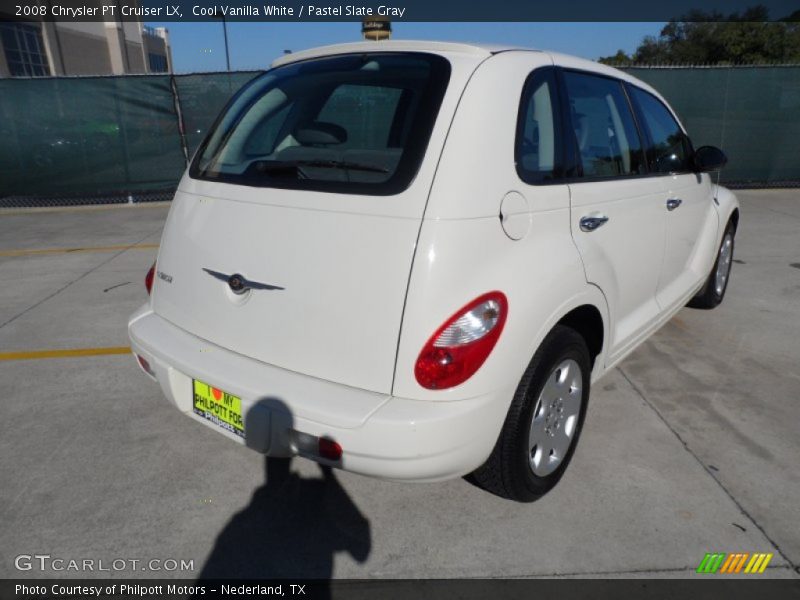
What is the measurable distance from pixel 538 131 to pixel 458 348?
3.23ft

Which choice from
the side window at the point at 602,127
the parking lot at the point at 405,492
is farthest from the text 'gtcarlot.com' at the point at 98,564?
the side window at the point at 602,127

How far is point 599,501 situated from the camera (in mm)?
2438

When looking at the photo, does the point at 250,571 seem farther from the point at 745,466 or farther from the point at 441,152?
the point at 745,466

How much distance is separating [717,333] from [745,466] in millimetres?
1848

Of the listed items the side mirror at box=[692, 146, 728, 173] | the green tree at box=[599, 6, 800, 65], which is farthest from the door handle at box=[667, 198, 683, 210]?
the green tree at box=[599, 6, 800, 65]

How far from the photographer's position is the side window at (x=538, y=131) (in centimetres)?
213

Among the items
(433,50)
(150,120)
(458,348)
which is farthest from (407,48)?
(150,120)

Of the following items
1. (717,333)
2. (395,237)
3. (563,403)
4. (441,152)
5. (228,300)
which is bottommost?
(717,333)

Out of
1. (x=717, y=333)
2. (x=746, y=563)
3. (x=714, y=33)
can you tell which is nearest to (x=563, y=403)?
(x=746, y=563)

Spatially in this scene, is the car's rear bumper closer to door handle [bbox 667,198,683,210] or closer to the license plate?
the license plate

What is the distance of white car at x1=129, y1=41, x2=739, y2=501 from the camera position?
1860 millimetres

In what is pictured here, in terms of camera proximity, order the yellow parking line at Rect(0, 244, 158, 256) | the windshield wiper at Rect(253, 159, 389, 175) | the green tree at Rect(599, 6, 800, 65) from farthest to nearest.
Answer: the green tree at Rect(599, 6, 800, 65) < the yellow parking line at Rect(0, 244, 158, 256) < the windshield wiper at Rect(253, 159, 389, 175)

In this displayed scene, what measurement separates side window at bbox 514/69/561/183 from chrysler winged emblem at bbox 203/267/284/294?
1029 mm

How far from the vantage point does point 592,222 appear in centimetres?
240
